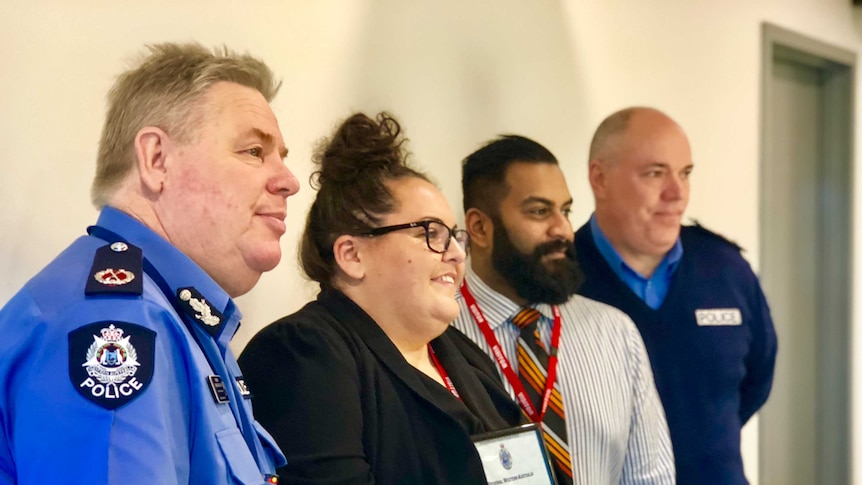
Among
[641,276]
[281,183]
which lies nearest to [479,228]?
[641,276]

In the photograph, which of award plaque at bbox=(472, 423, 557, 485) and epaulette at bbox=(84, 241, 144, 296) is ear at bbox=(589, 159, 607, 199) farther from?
epaulette at bbox=(84, 241, 144, 296)

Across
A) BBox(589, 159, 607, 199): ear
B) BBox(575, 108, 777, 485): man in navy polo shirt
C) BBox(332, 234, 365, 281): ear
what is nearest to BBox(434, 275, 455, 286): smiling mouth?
BBox(332, 234, 365, 281): ear

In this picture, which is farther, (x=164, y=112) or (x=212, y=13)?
(x=212, y=13)

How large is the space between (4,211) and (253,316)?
0.67 m

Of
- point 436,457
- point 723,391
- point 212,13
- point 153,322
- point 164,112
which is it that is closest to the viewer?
point 153,322

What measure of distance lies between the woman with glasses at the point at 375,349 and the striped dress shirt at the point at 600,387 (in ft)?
0.62

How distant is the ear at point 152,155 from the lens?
1.34 metres

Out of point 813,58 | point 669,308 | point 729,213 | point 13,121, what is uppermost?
point 813,58

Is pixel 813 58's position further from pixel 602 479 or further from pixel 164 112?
pixel 164 112

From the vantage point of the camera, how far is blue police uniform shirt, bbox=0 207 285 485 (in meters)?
1.06

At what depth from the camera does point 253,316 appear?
2.24 metres

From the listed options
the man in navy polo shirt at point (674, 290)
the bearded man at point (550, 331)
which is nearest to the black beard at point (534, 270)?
the bearded man at point (550, 331)

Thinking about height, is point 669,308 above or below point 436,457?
above

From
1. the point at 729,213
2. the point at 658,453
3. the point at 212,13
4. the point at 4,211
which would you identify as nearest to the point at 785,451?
the point at 729,213
